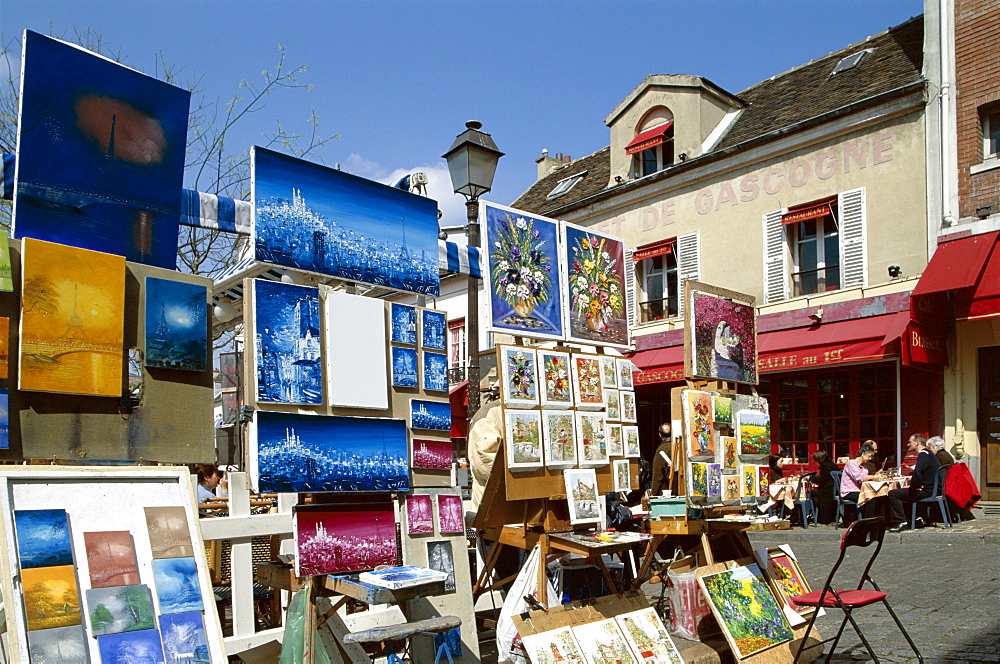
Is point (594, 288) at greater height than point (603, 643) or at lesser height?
greater

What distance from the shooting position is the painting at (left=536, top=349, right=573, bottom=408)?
4707mm

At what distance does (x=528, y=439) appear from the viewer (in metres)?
4.53

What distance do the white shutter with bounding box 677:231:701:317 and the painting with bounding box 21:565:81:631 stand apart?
1290cm

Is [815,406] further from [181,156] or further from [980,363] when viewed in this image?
[181,156]

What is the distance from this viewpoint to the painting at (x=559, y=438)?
4.63 m

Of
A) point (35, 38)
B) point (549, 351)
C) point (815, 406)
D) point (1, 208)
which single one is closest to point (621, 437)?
point (549, 351)

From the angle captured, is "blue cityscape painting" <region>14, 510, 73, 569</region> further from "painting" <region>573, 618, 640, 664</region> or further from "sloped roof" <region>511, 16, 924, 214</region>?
"sloped roof" <region>511, 16, 924, 214</region>

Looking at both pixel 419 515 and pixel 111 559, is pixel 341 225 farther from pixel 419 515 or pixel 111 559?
pixel 111 559

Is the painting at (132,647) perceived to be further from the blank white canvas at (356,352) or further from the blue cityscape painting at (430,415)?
the blue cityscape painting at (430,415)

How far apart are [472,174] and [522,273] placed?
185 cm

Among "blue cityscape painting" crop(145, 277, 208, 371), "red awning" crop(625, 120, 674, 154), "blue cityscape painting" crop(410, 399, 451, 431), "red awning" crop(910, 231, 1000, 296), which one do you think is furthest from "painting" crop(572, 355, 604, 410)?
"red awning" crop(625, 120, 674, 154)

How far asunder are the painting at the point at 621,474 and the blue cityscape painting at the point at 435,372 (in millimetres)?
1506

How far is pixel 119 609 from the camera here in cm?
254

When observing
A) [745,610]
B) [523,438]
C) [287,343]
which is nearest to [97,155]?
[287,343]
